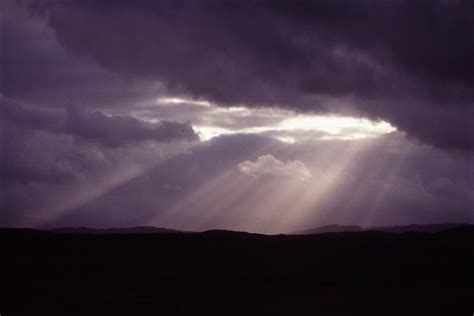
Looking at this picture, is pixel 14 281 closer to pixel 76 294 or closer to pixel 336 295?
pixel 76 294

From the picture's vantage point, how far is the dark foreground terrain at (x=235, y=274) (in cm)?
4081

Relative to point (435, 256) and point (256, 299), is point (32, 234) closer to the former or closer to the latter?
point (256, 299)

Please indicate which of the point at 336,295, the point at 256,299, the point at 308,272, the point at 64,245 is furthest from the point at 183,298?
the point at 64,245

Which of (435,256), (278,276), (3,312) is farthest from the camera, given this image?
(435,256)

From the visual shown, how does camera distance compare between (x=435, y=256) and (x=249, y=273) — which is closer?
(x=249, y=273)

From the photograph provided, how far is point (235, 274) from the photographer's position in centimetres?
5322

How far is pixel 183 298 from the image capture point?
1711 inches

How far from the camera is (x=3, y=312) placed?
128ft

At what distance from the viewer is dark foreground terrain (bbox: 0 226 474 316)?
134 feet

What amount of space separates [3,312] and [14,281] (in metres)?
10.5

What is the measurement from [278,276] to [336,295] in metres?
8.90

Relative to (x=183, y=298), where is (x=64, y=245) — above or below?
above

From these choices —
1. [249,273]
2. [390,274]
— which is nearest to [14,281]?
[249,273]

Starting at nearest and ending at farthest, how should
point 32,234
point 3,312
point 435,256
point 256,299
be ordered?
point 3,312, point 256,299, point 435,256, point 32,234
